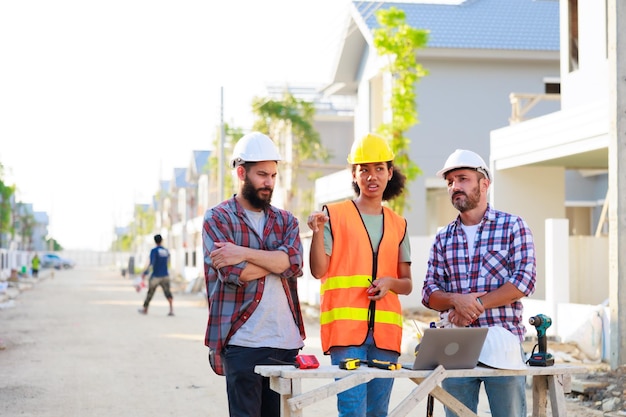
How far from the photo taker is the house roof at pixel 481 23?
2672 centimetres

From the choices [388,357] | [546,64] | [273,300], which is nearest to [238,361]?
[273,300]

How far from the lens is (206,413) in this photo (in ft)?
32.1

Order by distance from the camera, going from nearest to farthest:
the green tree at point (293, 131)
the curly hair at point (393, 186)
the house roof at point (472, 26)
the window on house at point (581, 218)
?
the curly hair at point (393, 186) → the house roof at point (472, 26) → the window on house at point (581, 218) → the green tree at point (293, 131)

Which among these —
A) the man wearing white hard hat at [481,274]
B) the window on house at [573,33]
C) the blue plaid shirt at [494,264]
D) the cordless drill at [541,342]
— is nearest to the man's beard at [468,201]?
the man wearing white hard hat at [481,274]

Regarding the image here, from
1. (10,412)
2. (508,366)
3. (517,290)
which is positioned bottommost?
(10,412)

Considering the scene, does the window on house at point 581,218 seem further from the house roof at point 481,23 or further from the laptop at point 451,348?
the laptop at point 451,348

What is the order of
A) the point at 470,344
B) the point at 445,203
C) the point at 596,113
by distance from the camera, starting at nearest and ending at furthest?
the point at 470,344, the point at 596,113, the point at 445,203

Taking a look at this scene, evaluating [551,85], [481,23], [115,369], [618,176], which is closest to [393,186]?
[618,176]

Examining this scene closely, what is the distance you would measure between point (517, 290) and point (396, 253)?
0.74m

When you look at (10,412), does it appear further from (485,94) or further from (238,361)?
(485,94)

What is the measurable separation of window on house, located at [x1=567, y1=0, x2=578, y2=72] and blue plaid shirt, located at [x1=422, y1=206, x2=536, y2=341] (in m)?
14.0

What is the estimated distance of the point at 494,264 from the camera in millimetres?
5723

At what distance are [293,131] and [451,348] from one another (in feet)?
115

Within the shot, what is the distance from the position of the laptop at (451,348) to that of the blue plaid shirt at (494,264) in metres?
0.44
